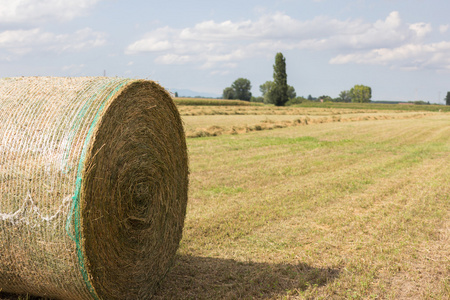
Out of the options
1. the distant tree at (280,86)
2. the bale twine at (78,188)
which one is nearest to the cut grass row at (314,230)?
the bale twine at (78,188)

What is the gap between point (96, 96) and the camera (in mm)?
4516

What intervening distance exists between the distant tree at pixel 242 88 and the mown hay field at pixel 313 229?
11681cm

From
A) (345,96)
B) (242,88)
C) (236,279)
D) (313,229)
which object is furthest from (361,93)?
(236,279)

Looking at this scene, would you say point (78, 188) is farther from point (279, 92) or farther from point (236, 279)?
point (279, 92)

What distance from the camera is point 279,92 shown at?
8262 centimetres

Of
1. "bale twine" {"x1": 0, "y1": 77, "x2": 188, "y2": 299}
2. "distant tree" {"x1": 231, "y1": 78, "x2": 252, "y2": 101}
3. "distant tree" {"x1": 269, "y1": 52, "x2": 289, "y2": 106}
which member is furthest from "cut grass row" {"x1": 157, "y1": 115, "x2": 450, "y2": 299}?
"distant tree" {"x1": 231, "y1": 78, "x2": 252, "y2": 101}

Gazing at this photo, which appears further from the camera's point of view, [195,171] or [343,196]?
[195,171]

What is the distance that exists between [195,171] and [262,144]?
6.50m

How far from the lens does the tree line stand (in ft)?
271

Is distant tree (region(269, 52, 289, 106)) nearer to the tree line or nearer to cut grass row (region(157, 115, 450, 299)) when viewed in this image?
the tree line

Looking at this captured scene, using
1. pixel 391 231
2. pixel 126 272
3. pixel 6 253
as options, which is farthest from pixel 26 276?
pixel 391 231

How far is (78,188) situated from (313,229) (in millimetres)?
4605

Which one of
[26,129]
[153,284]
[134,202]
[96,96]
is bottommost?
[153,284]

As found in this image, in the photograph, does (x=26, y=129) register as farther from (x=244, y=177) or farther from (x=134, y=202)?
(x=244, y=177)
